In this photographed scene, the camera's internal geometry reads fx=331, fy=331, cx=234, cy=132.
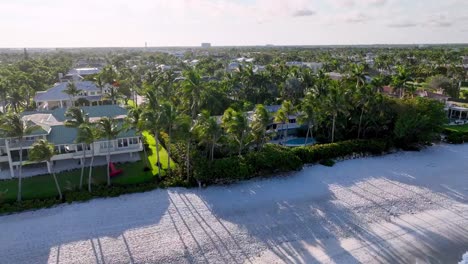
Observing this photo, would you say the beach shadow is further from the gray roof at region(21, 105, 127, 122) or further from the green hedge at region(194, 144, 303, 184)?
the gray roof at region(21, 105, 127, 122)

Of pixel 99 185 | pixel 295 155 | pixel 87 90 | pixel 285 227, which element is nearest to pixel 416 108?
pixel 295 155

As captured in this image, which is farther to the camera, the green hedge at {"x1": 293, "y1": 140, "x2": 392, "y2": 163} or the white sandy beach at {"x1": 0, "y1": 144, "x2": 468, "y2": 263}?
the green hedge at {"x1": 293, "y1": 140, "x2": 392, "y2": 163}

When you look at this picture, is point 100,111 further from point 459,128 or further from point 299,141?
point 459,128

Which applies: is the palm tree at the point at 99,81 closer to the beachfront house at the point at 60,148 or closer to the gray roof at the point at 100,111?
the gray roof at the point at 100,111

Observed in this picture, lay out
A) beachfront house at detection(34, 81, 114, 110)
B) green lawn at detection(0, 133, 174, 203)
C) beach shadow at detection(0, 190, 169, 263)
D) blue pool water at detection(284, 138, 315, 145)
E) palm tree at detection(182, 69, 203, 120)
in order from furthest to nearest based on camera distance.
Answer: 1. beachfront house at detection(34, 81, 114, 110)
2. blue pool water at detection(284, 138, 315, 145)
3. palm tree at detection(182, 69, 203, 120)
4. green lawn at detection(0, 133, 174, 203)
5. beach shadow at detection(0, 190, 169, 263)

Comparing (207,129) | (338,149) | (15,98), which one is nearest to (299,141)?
(338,149)

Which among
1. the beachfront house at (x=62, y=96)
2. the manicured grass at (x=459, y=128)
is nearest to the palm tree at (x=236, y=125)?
the beachfront house at (x=62, y=96)

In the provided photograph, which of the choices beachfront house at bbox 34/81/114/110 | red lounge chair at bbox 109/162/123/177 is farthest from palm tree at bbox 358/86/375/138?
beachfront house at bbox 34/81/114/110
